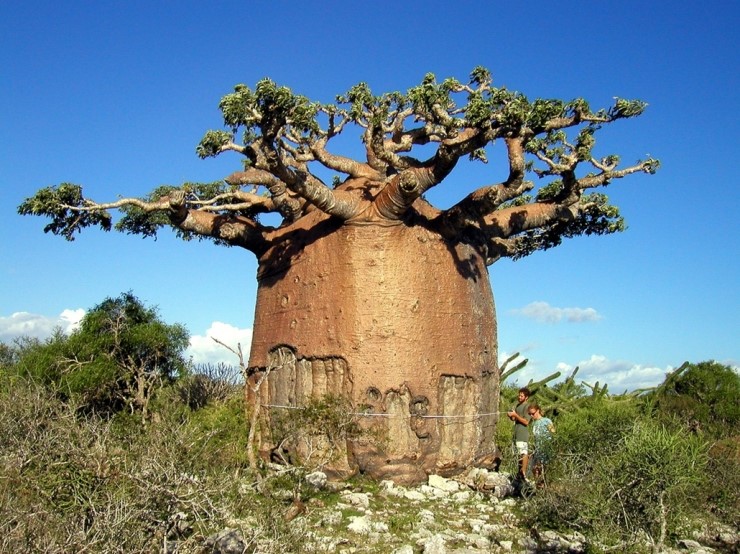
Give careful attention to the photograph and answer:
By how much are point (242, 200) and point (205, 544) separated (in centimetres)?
545

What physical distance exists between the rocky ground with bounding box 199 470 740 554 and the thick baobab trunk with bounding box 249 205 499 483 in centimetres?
60

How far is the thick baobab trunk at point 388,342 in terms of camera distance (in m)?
7.93

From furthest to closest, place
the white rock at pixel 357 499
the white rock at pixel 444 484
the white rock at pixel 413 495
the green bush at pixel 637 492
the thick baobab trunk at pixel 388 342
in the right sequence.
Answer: the thick baobab trunk at pixel 388 342, the white rock at pixel 444 484, the white rock at pixel 413 495, the white rock at pixel 357 499, the green bush at pixel 637 492

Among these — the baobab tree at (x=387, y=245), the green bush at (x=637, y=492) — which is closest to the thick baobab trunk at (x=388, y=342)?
the baobab tree at (x=387, y=245)

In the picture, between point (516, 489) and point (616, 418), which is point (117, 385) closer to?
point (516, 489)

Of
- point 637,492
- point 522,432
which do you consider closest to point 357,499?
point 522,432

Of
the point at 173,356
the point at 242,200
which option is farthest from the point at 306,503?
the point at 173,356

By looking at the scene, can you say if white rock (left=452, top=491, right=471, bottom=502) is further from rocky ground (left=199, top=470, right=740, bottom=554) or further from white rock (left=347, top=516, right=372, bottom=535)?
white rock (left=347, top=516, right=372, bottom=535)

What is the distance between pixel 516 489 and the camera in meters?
7.66

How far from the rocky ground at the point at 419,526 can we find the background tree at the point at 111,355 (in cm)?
369

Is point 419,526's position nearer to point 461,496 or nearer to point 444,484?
point 461,496

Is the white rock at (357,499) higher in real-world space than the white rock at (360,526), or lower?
higher

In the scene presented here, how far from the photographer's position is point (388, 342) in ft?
26.4

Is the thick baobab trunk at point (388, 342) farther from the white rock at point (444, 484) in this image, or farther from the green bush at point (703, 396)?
the green bush at point (703, 396)
